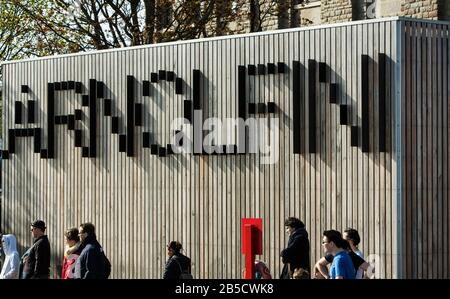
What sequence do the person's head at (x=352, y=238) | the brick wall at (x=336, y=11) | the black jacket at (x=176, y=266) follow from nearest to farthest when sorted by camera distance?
1. the person's head at (x=352, y=238)
2. the black jacket at (x=176, y=266)
3. the brick wall at (x=336, y=11)

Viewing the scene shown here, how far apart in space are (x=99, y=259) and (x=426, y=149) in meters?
5.99

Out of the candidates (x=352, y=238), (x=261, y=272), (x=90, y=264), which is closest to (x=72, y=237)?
(x=90, y=264)

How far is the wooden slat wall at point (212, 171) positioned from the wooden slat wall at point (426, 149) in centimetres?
9

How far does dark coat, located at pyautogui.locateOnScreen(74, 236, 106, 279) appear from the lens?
614 inches

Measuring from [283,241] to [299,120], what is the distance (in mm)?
2069

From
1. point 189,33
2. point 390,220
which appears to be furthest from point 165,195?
point 189,33

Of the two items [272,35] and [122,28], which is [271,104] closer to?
[272,35]

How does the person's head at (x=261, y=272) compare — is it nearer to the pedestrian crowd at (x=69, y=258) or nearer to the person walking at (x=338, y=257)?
the pedestrian crowd at (x=69, y=258)

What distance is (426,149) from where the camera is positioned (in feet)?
62.6

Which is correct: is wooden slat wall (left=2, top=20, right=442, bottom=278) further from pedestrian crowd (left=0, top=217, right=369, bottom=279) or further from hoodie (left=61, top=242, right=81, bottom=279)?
hoodie (left=61, top=242, right=81, bottom=279)

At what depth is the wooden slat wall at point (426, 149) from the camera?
18.9 m

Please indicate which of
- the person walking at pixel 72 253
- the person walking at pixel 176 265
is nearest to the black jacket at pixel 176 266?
the person walking at pixel 176 265

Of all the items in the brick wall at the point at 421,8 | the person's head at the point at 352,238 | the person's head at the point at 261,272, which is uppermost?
the brick wall at the point at 421,8

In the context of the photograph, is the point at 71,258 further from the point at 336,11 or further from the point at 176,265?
the point at 336,11
